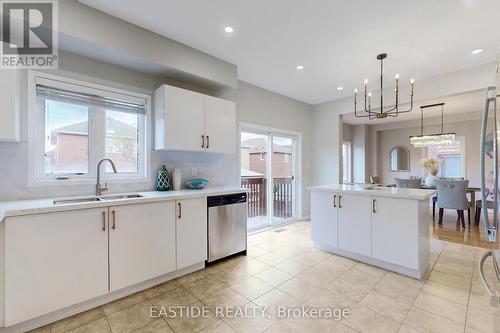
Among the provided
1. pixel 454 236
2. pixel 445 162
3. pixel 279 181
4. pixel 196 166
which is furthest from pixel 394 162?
pixel 196 166

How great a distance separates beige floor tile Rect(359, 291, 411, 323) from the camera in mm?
1835

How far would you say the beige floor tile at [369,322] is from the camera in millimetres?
1680

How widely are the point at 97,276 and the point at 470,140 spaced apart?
8771mm

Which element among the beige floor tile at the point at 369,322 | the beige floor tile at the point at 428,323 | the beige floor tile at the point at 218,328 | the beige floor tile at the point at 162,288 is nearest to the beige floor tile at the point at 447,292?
the beige floor tile at the point at 428,323

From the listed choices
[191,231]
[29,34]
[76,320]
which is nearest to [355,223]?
[191,231]

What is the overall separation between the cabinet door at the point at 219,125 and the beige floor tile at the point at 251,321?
1945mm

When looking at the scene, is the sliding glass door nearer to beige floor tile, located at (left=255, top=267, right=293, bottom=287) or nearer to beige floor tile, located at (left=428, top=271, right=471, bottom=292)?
beige floor tile, located at (left=255, top=267, right=293, bottom=287)

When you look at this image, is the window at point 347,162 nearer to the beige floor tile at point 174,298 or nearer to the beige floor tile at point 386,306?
the beige floor tile at point 386,306

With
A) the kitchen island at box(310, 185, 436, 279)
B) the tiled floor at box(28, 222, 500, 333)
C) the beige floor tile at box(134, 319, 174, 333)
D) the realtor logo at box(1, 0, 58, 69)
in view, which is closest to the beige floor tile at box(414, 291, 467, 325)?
the tiled floor at box(28, 222, 500, 333)

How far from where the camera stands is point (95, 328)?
5.62ft

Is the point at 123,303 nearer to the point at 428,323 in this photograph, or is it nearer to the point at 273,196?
the point at 428,323

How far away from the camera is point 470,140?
618cm

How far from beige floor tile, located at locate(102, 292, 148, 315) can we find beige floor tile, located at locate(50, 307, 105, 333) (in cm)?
5

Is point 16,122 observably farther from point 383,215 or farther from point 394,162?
point 394,162
